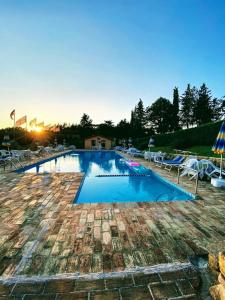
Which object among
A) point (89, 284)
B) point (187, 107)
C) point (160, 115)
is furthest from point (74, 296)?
point (187, 107)

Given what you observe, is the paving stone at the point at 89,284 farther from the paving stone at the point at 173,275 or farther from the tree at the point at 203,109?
the tree at the point at 203,109

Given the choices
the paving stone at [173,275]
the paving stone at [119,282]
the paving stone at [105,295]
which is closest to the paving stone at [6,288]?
the paving stone at [105,295]

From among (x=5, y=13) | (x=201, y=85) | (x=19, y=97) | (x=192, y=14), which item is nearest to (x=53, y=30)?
(x=5, y=13)

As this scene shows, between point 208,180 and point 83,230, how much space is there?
6.22 metres

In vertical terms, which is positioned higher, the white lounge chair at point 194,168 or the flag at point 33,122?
the flag at point 33,122

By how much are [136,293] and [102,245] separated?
1.01 m

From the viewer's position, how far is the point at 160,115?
47.5m

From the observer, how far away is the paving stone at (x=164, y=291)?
2.00 metres

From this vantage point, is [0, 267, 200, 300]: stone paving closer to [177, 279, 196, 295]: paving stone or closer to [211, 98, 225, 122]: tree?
[177, 279, 196, 295]: paving stone

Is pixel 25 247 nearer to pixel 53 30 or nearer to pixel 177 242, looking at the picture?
pixel 177 242

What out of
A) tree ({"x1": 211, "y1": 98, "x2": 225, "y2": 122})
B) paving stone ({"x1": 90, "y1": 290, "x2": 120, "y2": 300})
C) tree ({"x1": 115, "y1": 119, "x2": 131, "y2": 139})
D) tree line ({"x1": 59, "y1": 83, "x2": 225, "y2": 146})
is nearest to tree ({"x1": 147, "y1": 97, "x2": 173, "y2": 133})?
tree line ({"x1": 59, "y1": 83, "x2": 225, "y2": 146})

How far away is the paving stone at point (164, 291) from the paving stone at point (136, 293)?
0.22 ft

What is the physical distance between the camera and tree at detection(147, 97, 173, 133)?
45688 mm

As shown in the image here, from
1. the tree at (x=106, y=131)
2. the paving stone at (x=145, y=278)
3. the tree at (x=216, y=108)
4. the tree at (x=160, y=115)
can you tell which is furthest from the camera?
the tree at (x=216, y=108)
